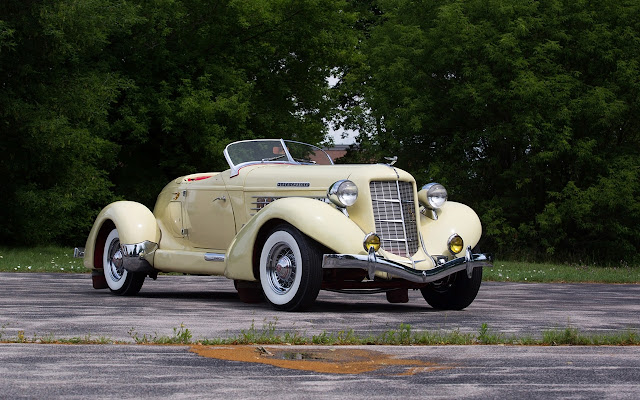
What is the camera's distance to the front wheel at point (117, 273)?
1324 cm

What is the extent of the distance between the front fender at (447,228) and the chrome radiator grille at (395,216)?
0.22m

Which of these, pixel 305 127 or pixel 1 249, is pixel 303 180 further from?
pixel 305 127

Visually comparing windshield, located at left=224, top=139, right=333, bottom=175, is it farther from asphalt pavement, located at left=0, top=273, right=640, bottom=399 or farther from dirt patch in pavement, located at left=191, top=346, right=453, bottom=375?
dirt patch in pavement, located at left=191, top=346, right=453, bottom=375

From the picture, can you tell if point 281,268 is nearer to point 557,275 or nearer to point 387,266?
point 387,266

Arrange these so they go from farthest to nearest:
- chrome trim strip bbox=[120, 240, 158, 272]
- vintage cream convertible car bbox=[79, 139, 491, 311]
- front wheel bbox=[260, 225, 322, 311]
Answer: chrome trim strip bbox=[120, 240, 158, 272] < vintage cream convertible car bbox=[79, 139, 491, 311] < front wheel bbox=[260, 225, 322, 311]

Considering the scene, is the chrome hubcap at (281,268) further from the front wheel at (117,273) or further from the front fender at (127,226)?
the front wheel at (117,273)

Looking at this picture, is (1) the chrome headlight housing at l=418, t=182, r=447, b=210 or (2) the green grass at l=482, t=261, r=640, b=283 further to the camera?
(2) the green grass at l=482, t=261, r=640, b=283

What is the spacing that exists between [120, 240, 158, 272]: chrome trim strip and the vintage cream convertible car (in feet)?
0.05

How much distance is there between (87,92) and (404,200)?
69.1ft

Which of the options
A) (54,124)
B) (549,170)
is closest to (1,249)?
(54,124)

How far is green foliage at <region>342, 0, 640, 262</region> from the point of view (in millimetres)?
33594

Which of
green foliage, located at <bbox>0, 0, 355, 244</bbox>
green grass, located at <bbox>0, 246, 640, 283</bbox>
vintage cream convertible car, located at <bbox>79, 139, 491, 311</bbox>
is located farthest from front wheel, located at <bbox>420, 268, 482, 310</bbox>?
green foliage, located at <bbox>0, 0, 355, 244</bbox>

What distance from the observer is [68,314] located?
9922 millimetres

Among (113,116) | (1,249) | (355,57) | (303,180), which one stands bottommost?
(1,249)
